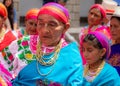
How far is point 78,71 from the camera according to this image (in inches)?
169

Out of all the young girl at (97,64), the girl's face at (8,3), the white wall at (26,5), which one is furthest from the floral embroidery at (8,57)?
the white wall at (26,5)

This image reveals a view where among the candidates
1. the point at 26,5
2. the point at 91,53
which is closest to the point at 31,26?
the point at 91,53

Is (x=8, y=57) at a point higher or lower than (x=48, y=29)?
lower

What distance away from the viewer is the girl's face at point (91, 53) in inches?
177

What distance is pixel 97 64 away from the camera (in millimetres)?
4555

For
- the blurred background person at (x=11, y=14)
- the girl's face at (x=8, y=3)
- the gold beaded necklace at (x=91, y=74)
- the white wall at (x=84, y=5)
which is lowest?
the white wall at (x=84, y=5)

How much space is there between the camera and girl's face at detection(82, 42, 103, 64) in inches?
177

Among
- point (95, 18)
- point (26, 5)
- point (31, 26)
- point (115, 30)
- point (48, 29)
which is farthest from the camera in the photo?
point (26, 5)

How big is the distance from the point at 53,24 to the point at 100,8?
3.16m

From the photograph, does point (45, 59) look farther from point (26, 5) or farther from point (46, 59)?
point (26, 5)

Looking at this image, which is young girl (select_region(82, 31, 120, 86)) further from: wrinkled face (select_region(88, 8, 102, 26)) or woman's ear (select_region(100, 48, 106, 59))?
wrinkled face (select_region(88, 8, 102, 26))

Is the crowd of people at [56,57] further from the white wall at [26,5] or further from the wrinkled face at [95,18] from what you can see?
the white wall at [26,5]

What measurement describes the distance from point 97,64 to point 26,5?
10.1m

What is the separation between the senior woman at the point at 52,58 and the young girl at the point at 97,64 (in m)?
0.15
